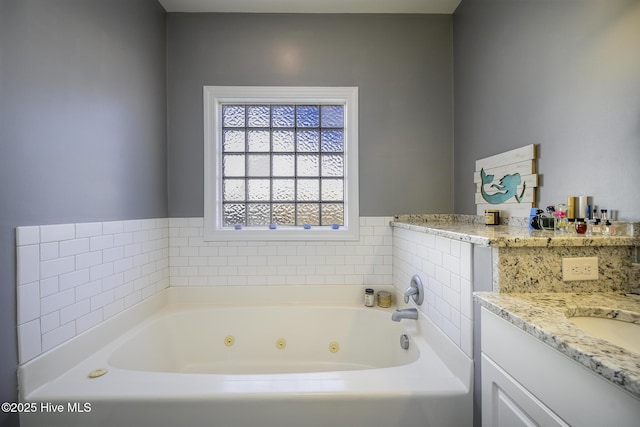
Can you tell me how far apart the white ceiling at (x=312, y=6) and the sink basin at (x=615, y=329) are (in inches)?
91.0

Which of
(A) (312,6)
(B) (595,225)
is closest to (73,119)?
(A) (312,6)

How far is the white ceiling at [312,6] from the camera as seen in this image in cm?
200

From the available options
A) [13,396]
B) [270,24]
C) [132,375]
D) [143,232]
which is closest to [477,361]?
[132,375]

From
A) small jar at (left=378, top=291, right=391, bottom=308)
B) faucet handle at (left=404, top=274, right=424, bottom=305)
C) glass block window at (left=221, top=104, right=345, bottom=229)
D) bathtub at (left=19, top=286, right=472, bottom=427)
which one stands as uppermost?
glass block window at (left=221, top=104, right=345, bottom=229)

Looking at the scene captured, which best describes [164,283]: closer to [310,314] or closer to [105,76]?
[310,314]

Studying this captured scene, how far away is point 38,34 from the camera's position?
1.13 meters

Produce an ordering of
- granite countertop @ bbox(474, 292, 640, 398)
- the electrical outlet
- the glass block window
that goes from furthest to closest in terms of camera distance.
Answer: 1. the glass block window
2. the electrical outlet
3. granite countertop @ bbox(474, 292, 640, 398)

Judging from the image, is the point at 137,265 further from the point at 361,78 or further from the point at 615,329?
the point at 615,329

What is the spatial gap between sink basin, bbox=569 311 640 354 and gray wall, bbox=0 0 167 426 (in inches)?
80.3

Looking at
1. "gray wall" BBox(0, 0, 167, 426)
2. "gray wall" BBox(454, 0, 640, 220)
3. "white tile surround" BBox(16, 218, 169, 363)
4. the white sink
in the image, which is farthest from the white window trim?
the white sink

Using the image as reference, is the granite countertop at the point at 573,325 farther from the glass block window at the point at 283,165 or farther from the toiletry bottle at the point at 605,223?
the glass block window at the point at 283,165

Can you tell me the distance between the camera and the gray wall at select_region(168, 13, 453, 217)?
211 cm

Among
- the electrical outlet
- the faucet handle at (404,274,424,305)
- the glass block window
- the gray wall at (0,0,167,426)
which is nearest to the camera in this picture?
the electrical outlet

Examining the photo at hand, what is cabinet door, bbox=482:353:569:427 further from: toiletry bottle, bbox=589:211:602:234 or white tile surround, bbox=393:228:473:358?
toiletry bottle, bbox=589:211:602:234
